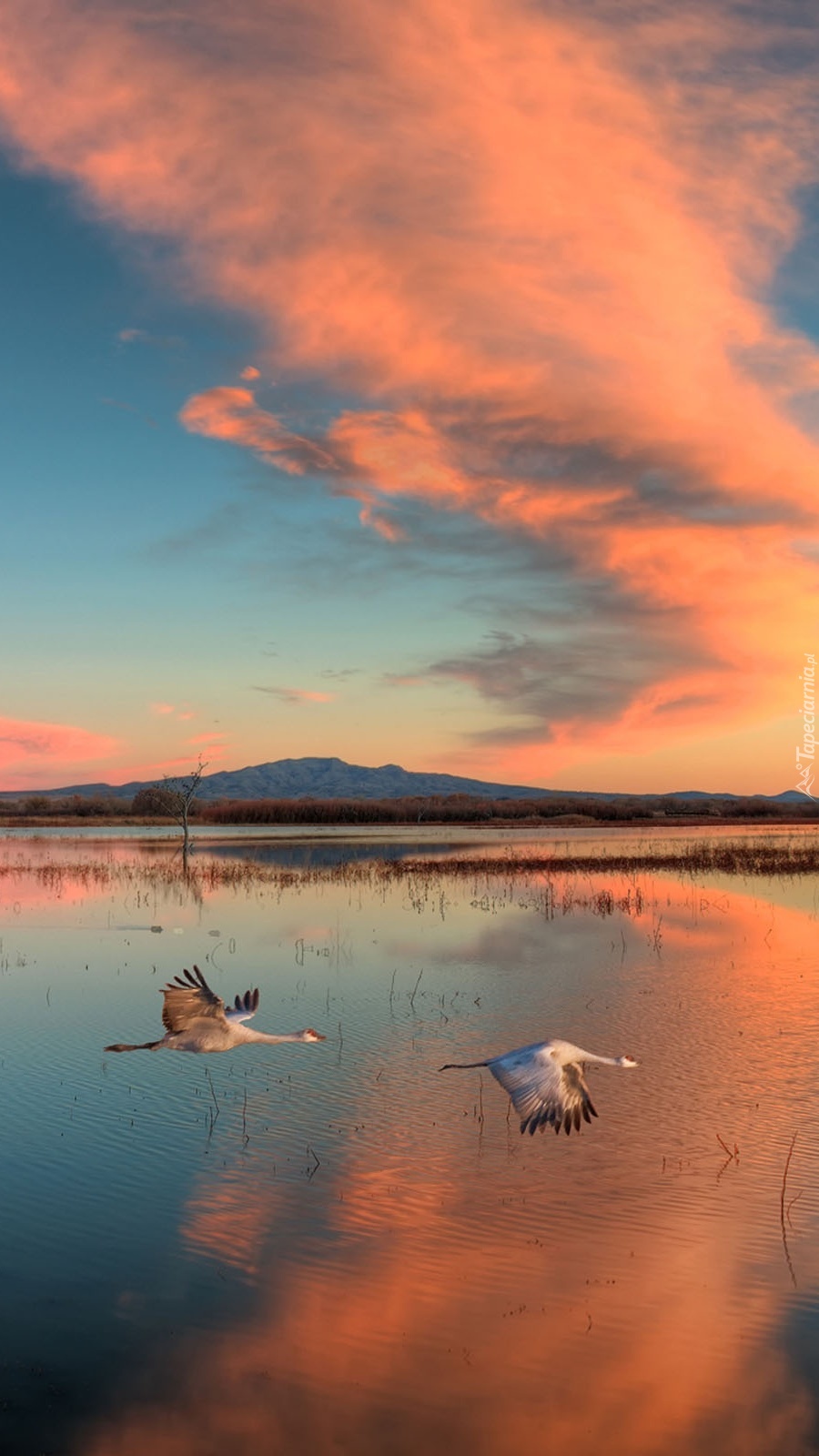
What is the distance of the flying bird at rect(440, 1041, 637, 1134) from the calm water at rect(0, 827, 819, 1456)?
108 cm

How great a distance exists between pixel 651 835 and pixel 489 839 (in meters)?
10.0

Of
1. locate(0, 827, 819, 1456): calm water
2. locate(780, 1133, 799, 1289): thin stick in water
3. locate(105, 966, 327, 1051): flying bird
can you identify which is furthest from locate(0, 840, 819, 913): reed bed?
locate(105, 966, 327, 1051): flying bird

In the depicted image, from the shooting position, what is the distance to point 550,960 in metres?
20.4

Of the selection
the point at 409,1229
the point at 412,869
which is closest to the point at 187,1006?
the point at 409,1229

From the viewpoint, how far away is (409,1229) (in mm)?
8297

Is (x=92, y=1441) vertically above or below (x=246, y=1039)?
below

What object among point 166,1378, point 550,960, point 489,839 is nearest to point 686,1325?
point 166,1378

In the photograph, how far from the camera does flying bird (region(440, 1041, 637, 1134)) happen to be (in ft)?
24.7

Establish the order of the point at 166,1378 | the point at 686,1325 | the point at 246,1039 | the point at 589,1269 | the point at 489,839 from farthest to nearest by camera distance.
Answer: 1. the point at 489,839
2. the point at 246,1039
3. the point at 589,1269
4. the point at 686,1325
5. the point at 166,1378

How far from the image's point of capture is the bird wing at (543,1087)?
7512mm

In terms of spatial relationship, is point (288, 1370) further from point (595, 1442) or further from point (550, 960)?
point (550, 960)

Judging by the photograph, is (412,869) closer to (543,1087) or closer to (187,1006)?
(187,1006)

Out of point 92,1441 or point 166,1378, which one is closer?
point 92,1441

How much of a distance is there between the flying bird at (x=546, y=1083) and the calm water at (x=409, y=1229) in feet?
3.55
